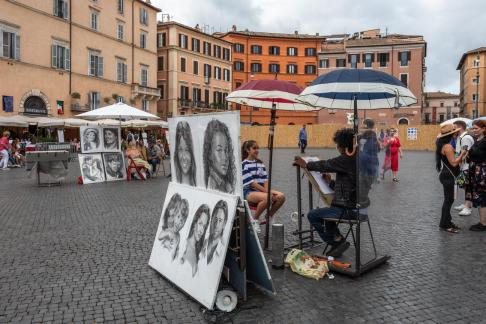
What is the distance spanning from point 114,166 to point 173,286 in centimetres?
1127

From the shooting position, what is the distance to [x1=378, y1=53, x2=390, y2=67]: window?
65.1 metres

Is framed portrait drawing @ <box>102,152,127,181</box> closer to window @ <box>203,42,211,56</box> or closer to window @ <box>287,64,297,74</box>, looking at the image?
window @ <box>203,42,211,56</box>

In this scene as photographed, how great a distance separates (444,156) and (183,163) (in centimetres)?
452

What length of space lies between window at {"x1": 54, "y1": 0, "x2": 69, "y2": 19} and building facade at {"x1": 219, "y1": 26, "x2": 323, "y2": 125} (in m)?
34.7

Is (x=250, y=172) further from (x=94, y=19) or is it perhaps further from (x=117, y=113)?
(x=94, y=19)

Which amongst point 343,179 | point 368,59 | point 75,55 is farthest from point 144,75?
→ point 343,179

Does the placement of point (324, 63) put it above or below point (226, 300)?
above

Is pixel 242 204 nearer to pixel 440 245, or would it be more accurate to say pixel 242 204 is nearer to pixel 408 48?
pixel 440 245

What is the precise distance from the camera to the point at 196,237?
4488 millimetres

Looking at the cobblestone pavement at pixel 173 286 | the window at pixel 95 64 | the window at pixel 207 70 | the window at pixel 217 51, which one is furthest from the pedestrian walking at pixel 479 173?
the window at pixel 217 51

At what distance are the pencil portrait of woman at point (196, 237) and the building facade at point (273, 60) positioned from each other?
64.1 meters

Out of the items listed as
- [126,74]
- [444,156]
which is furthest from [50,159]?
[126,74]

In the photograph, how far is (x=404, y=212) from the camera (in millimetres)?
8906

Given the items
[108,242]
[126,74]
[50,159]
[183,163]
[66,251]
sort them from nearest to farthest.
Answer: [183,163] → [66,251] → [108,242] → [50,159] → [126,74]
